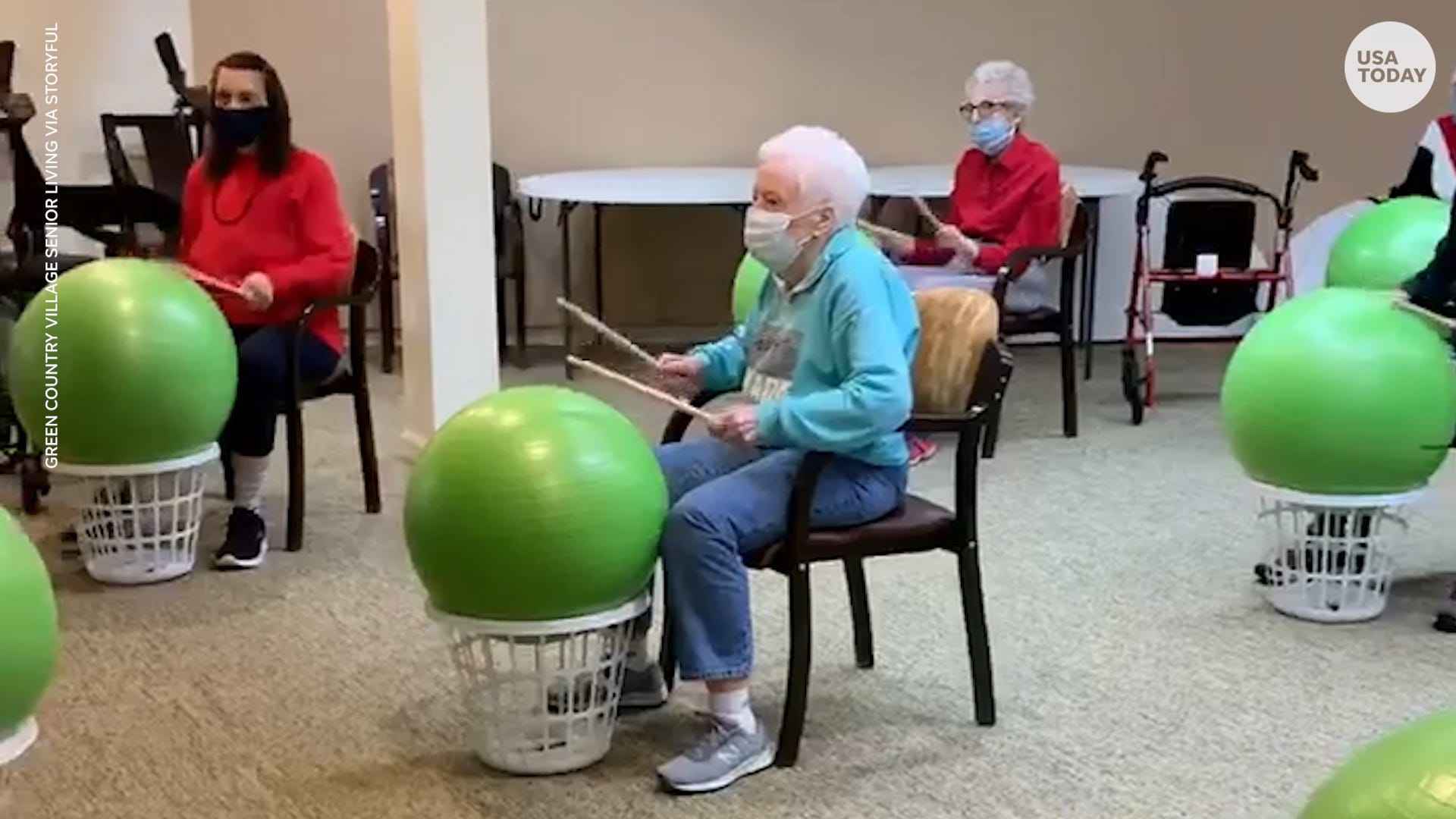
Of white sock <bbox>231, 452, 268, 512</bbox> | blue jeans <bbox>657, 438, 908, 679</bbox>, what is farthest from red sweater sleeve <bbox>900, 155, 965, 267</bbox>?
blue jeans <bbox>657, 438, 908, 679</bbox>

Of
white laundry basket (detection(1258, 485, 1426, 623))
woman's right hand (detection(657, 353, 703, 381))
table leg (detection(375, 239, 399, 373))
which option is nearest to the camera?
woman's right hand (detection(657, 353, 703, 381))

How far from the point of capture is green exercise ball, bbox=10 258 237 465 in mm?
3820

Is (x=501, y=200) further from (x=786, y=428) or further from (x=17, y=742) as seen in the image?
(x=17, y=742)

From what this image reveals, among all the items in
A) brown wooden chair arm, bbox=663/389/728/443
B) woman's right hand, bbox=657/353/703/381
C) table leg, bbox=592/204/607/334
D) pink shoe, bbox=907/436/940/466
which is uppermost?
woman's right hand, bbox=657/353/703/381

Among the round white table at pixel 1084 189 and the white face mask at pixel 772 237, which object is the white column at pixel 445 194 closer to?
the round white table at pixel 1084 189

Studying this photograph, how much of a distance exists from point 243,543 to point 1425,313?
2820 millimetres

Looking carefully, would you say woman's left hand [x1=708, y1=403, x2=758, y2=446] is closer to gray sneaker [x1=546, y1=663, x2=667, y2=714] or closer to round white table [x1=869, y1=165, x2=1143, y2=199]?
gray sneaker [x1=546, y1=663, x2=667, y2=714]

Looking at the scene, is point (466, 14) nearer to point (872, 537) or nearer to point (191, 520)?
point (191, 520)

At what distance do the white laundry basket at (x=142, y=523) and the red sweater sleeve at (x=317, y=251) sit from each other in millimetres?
489

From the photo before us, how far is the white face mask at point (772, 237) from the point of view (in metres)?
3.06

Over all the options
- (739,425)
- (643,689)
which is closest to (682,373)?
(739,425)

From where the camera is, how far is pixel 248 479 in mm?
4398

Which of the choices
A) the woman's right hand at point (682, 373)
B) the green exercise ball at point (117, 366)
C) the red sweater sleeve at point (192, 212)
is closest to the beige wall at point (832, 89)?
the red sweater sleeve at point (192, 212)

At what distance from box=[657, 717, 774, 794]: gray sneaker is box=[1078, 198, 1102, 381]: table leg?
14.0 ft
